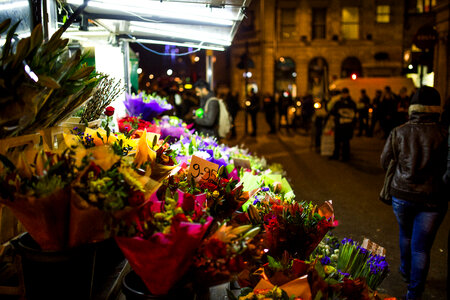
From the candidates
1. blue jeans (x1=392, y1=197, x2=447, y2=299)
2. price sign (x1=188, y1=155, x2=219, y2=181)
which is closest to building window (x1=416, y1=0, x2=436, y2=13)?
blue jeans (x1=392, y1=197, x2=447, y2=299)

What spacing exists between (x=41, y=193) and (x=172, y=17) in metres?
3.95

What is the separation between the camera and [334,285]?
2.19 meters

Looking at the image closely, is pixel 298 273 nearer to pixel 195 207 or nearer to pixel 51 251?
pixel 195 207

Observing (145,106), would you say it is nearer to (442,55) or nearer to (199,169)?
(199,169)

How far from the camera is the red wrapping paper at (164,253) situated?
1636 mm

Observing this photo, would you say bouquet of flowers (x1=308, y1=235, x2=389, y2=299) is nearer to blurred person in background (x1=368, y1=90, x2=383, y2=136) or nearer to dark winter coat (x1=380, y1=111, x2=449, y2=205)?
dark winter coat (x1=380, y1=111, x2=449, y2=205)

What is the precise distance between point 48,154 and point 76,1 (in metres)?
2.86

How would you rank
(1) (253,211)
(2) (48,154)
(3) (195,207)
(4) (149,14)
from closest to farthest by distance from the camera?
(2) (48,154) < (3) (195,207) < (1) (253,211) < (4) (149,14)

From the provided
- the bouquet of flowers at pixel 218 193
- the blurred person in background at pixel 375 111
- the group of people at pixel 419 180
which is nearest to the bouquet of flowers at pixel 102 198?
the bouquet of flowers at pixel 218 193

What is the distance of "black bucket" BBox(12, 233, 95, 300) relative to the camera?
1.74 m

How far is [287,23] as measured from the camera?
35.0m

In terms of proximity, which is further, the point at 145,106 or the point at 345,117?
the point at 345,117

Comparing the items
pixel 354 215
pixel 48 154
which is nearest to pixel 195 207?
pixel 48 154

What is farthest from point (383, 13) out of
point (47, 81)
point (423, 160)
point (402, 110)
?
point (47, 81)
